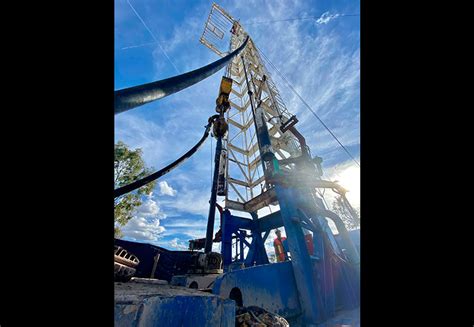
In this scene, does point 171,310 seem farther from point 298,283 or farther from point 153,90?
point 298,283

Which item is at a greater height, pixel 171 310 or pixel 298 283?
pixel 298 283

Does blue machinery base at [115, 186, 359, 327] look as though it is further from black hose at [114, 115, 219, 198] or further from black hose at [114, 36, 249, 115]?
black hose at [114, 36, 249, 115]

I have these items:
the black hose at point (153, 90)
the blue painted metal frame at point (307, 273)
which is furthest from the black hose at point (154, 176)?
the blue painted metal frame at point (307, 273)

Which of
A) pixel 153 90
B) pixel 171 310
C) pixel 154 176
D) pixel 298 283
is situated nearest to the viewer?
pixel 153 90

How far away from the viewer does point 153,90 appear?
3.08 feet

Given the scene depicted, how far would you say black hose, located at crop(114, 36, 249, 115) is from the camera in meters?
0.81

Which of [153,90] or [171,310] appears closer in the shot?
[153,90]

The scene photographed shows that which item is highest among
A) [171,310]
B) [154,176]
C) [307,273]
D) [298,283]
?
[154,176]

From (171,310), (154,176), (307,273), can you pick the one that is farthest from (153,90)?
(307,273)

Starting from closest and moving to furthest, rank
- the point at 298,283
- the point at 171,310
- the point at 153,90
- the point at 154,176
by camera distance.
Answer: the point at 153,90, the point at 171,310, the point at 154,176, the point at 298,283

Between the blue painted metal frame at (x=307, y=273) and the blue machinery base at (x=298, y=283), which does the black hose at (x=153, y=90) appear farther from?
the blue painted metal frame at (x=307, y=273)
